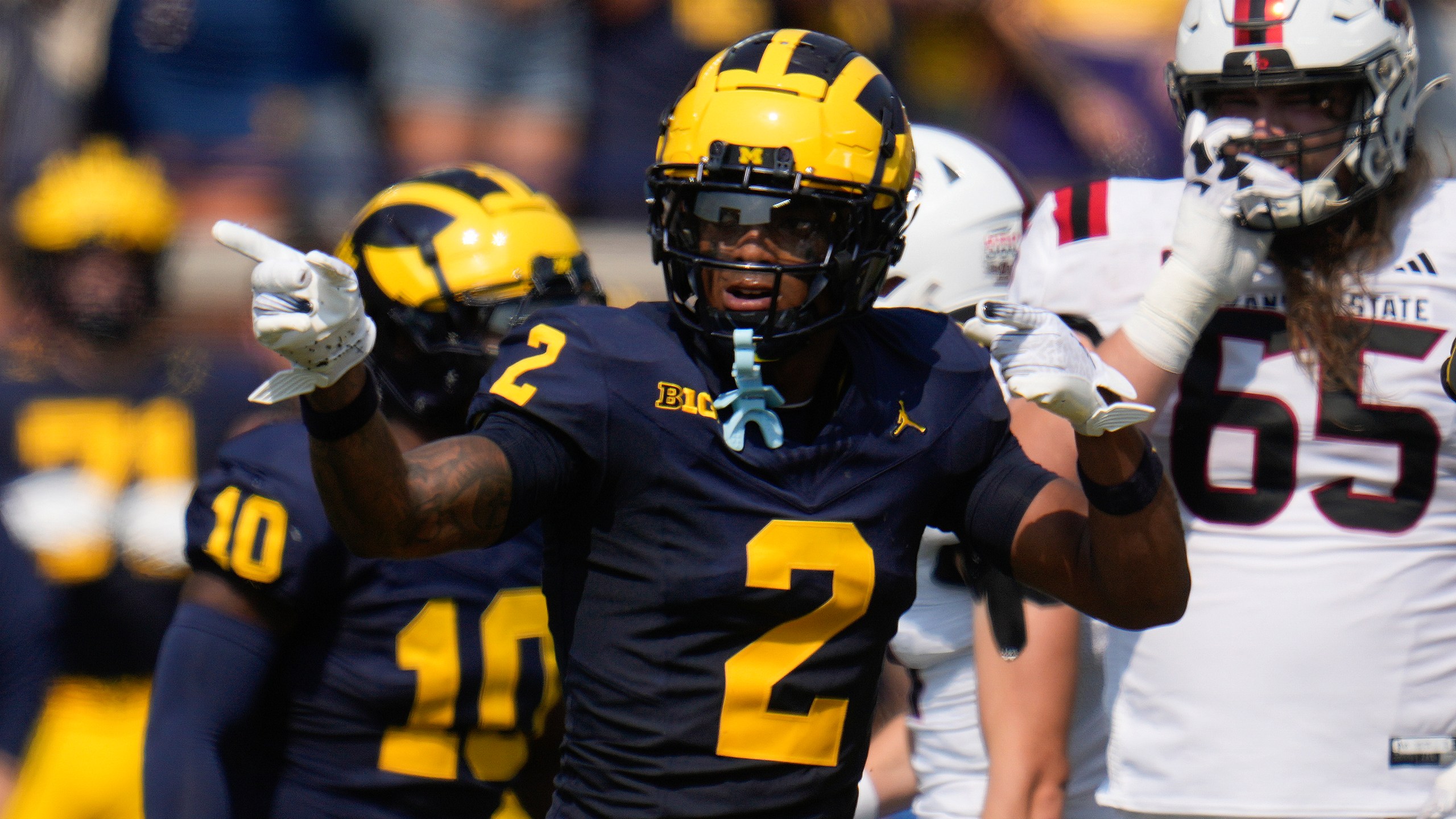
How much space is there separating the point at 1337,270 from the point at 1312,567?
51 cm

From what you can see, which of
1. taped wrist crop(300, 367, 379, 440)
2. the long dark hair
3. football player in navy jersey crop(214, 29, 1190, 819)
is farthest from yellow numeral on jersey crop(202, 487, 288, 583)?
the long dark hair

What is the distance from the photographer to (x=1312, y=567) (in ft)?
9.08

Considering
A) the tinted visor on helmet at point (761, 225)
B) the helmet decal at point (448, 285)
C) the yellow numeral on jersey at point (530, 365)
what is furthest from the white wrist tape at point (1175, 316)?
the helmet decal at point (448, 285)

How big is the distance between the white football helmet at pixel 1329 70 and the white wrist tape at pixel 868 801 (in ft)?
4.37

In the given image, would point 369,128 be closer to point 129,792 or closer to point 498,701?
point 129,792

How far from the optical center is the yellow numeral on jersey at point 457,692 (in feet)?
9.12

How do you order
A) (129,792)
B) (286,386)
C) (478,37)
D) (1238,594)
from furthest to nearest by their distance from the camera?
(478,37)
(129,792)
(1238,594)
(286,386)

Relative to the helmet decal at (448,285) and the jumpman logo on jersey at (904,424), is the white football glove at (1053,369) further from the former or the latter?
the helmet decal at (448,285)

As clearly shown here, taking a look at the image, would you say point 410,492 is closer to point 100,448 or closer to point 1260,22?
point 1260,22

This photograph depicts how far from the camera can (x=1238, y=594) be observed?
9.21ft

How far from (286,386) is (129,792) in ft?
7.36

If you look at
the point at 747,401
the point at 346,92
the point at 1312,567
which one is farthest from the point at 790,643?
Result: the point at 346,92

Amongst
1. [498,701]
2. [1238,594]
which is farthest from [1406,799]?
[498,701]

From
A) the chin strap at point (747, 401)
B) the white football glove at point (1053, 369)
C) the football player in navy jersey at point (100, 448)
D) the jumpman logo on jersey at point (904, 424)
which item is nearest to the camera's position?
the white football glove at point (1053, 369)
